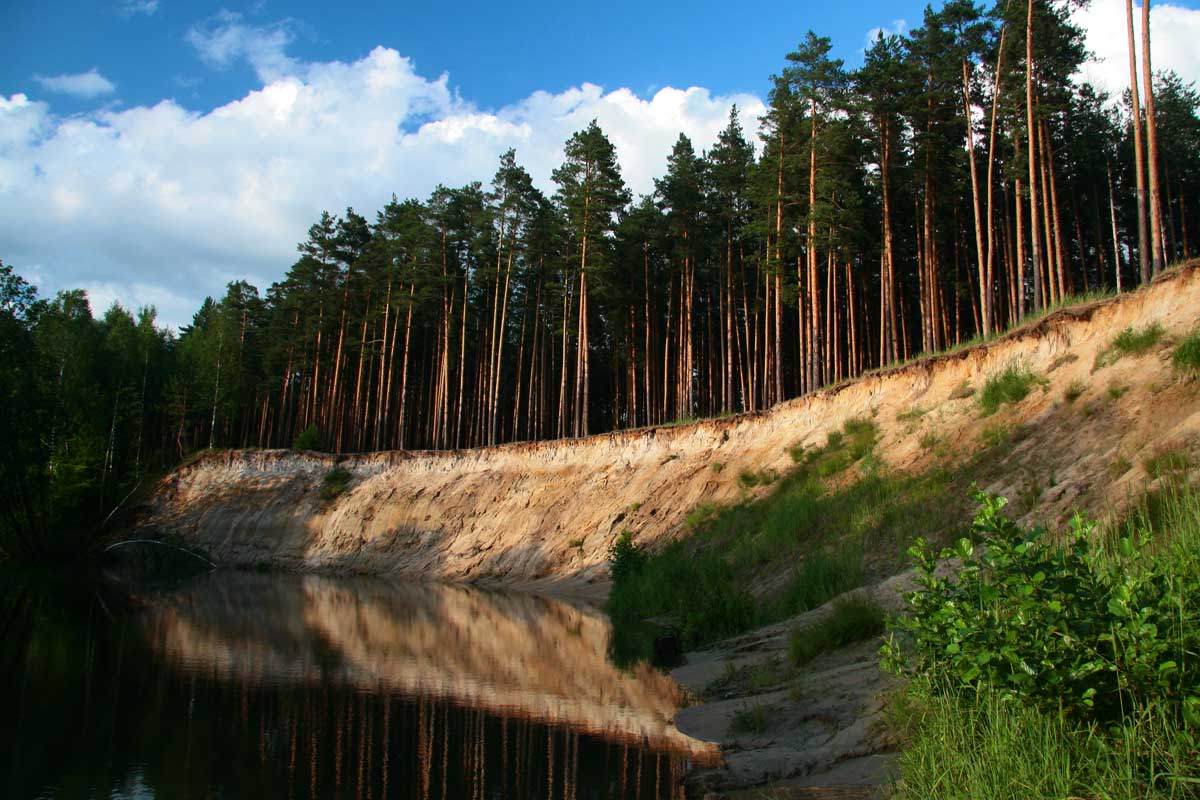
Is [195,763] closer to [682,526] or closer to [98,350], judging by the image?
[682,526]

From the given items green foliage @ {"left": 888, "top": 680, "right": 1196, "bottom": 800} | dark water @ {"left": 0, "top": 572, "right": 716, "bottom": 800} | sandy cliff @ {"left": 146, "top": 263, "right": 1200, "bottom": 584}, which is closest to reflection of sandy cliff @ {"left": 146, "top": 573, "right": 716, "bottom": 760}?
dark water @ {"left": 0, "top": 572, "right": 716, "bottom": 800}

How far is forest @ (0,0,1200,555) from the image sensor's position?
32.5 metres

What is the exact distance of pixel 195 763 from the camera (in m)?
10.5

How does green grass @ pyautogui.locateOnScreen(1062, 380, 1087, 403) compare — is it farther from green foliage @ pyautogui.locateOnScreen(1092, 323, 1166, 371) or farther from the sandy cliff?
green foliage @ pyautogui.locateOnScreen(1092, 323, 1166, 371)

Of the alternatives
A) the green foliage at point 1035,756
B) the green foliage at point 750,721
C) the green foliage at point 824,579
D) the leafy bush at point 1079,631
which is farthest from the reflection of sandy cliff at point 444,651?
the leafy bush at point 1079,631

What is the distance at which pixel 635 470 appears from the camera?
38.1 metres

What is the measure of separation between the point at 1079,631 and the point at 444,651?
647 inches

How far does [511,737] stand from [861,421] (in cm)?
1973

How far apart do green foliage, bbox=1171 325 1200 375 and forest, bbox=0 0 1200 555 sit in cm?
650

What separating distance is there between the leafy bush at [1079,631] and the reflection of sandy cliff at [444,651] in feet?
17.6

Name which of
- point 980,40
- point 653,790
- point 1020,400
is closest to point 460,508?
point 1020,400

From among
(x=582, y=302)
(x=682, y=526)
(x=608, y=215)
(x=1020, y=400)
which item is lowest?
(x=682, y=526)

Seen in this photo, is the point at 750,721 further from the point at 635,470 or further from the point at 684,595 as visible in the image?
the point at 635,470

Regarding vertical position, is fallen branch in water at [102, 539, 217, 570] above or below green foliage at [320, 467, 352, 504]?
below
